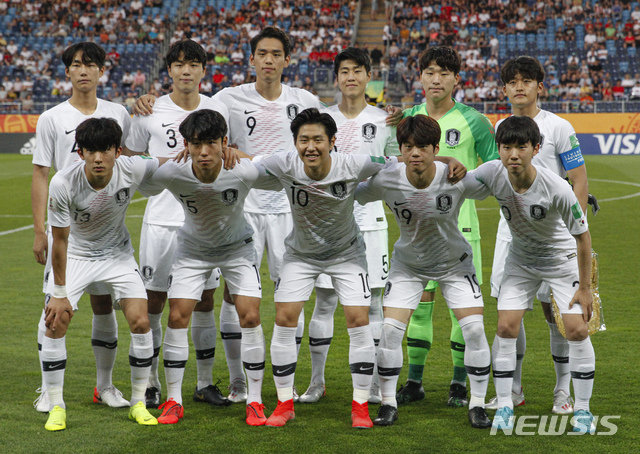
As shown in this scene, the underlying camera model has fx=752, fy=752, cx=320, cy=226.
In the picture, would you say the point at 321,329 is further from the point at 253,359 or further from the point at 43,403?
the point at 43,403

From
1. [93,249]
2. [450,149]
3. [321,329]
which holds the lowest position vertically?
[321,329]

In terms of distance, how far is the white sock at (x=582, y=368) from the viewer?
4707 mm

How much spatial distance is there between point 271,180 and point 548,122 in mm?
1964

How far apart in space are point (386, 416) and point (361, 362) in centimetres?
39

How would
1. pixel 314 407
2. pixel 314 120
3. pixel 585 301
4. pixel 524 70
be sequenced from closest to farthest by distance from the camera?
1. pixel 585 301
2. pixel 314 120
3. pixel 524 70
4. pixel 314 407

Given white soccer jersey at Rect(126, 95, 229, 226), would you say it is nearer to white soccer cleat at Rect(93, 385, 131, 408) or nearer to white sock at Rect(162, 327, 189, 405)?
white sock at Rect(162, 327, 189, 405)

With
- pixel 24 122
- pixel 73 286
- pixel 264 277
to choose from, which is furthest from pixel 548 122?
pixel 24 122

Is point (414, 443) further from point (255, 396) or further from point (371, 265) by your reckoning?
point (371, 265)

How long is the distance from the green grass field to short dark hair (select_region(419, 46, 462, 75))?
7.87 feet

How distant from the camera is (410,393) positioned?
5434mm

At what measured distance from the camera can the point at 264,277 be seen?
10.2 metres

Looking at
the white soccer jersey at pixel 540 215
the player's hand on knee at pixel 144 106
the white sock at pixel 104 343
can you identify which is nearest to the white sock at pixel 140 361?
the white sock at pixel 104 343

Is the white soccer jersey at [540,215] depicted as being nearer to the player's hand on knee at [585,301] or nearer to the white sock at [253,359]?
the player's hand on knee at [585,301]

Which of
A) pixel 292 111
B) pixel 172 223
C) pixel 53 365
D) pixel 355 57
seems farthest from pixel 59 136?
pixel 355 57
